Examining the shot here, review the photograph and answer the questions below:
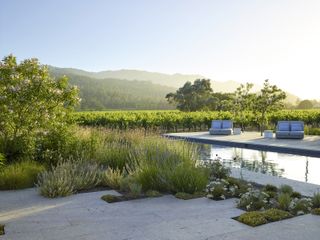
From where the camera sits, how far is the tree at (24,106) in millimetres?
7496

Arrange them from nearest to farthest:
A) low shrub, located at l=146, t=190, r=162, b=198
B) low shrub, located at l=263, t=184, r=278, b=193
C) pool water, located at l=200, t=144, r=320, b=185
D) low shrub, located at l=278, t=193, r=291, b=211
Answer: low shrub, located at l=278, t=193, r=291, b=211 → low shrub, located at l=146, t=190, r=162, b=198 → low shrub, located at l=263, t=184, r=278, b=193 → pool water, located at l=200, t=144, r=320, b=185

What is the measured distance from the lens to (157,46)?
17703mm

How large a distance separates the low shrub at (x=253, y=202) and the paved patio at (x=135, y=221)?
0.47 feet

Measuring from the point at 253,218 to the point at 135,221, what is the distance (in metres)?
1.31

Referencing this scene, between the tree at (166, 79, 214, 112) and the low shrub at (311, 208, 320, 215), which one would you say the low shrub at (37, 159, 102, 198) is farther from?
the tree at (166, 79, 214, 112)

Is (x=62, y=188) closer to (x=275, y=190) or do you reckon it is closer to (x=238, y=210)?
(x=238, y=210)

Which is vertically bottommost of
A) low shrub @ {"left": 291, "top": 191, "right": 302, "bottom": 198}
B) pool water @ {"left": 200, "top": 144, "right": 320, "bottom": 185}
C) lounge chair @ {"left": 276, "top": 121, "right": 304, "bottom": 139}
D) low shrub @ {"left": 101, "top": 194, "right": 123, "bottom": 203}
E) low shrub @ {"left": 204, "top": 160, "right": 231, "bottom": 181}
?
pool water @ {"left": 200, "top": 144, "right": 320, "bottom": 185}

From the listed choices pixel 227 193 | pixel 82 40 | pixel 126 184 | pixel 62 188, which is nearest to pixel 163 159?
pixel 126 184

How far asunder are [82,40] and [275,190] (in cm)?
1916

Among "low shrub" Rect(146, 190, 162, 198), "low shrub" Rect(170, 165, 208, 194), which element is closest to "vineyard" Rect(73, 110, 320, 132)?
"low shrub" Rect(170, 165, 208, 194)

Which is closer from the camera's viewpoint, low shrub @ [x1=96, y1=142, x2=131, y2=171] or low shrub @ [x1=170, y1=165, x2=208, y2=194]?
low shrub @ [x1=170, y1=165, x2=208, y2=194]

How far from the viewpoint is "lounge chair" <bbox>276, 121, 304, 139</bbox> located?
602 inches

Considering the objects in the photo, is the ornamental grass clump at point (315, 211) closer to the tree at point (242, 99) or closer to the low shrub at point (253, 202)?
the low shrub at point (253, 202)

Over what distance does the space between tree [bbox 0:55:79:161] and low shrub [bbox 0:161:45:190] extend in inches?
36.6
